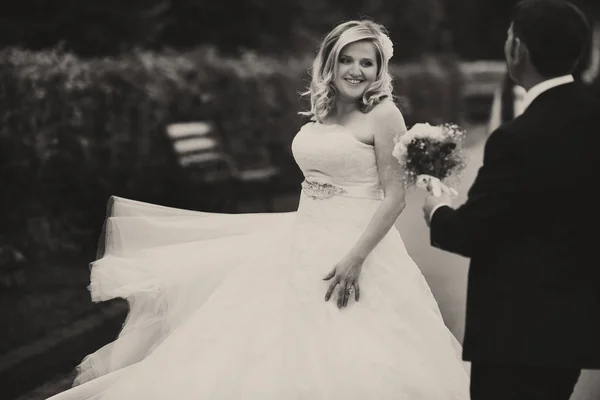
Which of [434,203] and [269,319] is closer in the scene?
[434,203]

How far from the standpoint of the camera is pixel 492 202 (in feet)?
10.4

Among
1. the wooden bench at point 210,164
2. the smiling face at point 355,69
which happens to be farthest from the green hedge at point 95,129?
the smiling face at point 355,69

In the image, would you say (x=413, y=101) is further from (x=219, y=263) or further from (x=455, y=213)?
(x=455, y=213)

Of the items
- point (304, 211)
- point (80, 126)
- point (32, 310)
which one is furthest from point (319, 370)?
point (80, 126)

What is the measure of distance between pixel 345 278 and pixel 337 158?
2.02 feet

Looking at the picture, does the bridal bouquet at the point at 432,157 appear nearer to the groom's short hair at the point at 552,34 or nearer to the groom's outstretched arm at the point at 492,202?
the groom's outstretched arm at the point at 492,202

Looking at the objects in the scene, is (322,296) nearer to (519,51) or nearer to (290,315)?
(290,315)

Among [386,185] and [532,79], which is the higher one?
[532,79]

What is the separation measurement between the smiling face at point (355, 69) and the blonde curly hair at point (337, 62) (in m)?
0.02

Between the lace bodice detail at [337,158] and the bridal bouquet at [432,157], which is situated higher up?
the bridal bouquet at [432,157]

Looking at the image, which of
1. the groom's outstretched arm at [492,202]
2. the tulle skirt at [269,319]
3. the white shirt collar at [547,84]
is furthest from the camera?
the tulle skirt at [269,319]

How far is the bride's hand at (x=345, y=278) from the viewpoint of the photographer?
4.45m

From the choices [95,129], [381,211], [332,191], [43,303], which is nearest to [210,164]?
[95,129]

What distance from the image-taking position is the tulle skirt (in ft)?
14.2
